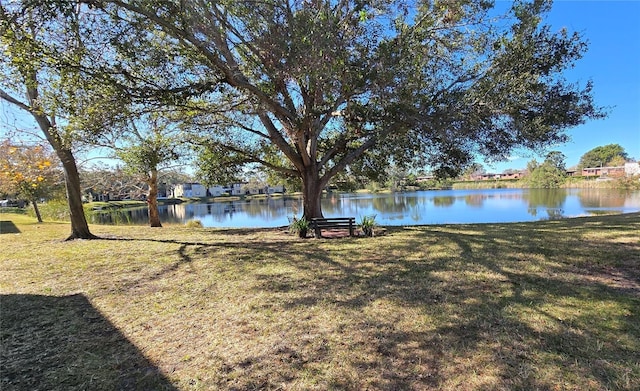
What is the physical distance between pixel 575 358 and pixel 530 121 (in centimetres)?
689

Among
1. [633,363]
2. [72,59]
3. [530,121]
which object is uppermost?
[72,59]

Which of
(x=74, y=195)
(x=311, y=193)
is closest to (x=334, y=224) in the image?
(x=311, y=193)

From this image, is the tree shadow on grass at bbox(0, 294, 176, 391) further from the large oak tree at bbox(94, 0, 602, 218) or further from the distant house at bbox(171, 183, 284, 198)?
the distant house at bbox(171, 183, 284, 198)

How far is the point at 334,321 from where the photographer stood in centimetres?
310

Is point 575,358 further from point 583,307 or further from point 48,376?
point 48,376

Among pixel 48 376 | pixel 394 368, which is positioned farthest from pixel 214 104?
pixel 394 368

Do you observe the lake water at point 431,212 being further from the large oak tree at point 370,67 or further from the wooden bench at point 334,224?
the large oak tree at point 370,67

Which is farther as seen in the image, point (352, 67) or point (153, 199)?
point (153, 199)

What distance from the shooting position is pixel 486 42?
7.87m

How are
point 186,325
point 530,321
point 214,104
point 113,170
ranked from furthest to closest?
point 113,170 → point 214,104 → point 186,325 → point 530,321

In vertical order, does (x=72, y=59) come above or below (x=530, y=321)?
above

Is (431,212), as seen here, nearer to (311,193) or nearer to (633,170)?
(311,193)

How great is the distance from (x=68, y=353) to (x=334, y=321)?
2245 millimetres

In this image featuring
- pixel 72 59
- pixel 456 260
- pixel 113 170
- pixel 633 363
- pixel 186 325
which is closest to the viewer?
pixel 633 363
